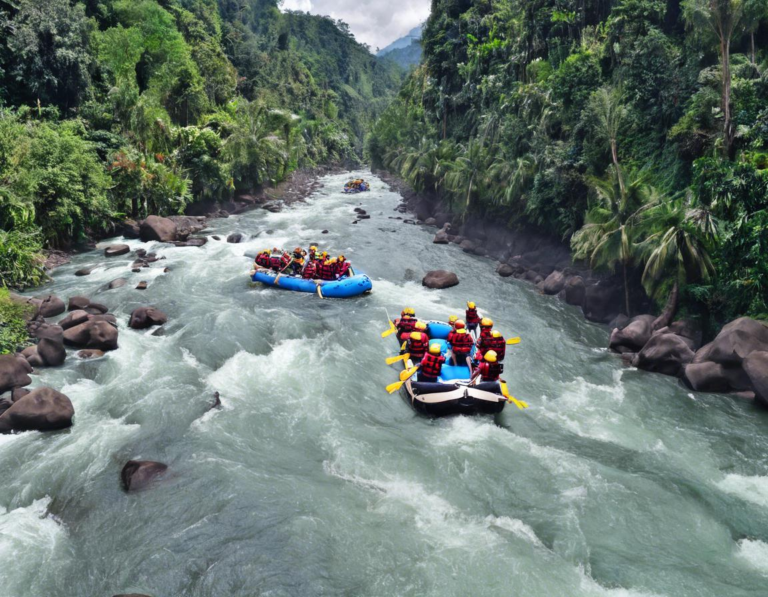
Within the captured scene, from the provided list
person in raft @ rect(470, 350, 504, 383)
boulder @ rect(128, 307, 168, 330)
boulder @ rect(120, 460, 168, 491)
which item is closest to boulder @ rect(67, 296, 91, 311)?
boulder @ rect(128, 307, 168, 330)

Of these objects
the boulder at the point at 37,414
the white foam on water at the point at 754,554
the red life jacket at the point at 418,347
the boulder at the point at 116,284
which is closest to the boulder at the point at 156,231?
the boulder at the point at 116,284

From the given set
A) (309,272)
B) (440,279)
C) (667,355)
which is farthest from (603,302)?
(309,272)

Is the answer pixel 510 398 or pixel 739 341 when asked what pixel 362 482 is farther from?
pixel 739 341

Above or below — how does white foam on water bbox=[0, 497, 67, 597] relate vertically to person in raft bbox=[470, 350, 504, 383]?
below

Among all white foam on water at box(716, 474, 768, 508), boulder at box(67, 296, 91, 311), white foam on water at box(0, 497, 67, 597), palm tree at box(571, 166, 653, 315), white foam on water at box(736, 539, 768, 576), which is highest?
palm tree at box(571, 166, 653, 315)

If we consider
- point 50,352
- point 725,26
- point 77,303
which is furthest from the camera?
point 77,303

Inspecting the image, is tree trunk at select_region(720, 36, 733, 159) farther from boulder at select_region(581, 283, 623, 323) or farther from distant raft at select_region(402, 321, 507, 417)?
distant raft at select_region(402, 321, 507, 417)

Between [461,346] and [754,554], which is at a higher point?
[461,346]

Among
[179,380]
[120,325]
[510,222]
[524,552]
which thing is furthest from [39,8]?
[524,552]
